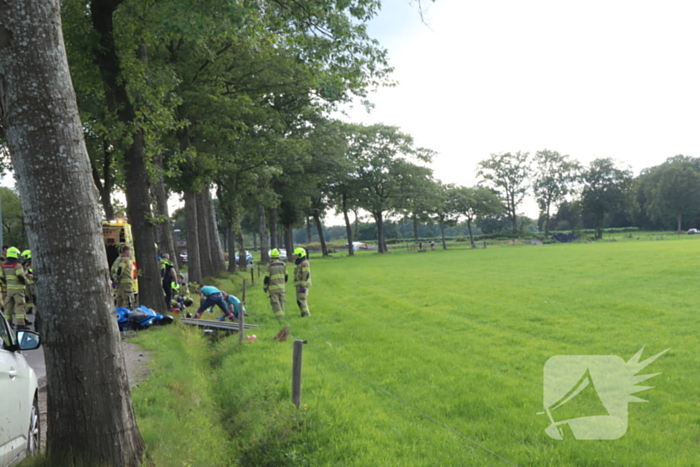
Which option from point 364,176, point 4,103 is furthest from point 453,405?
point 364,176

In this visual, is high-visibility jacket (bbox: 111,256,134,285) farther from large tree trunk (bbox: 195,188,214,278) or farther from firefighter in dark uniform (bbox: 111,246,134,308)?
large tree trunk (bbox: 195,188,214,278)

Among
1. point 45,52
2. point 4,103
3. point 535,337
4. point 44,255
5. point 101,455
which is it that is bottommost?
point 535,337

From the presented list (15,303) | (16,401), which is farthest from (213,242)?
(16,401)

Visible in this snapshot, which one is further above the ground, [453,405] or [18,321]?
[18,321]

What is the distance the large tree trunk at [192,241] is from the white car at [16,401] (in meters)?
16.7

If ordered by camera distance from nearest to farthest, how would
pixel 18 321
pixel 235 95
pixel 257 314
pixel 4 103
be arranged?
pixel 4 103
pixel 18 321
pixel 257 314
pixel 235 95

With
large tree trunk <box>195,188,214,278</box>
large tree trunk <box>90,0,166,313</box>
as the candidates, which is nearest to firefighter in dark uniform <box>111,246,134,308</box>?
large tree trunk <box>90,0,166,313</box>

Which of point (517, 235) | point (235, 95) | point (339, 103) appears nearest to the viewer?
point (235, 95)

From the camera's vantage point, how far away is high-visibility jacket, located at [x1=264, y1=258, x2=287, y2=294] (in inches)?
623

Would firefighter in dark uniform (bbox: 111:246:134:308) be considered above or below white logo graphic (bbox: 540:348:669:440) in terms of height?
above

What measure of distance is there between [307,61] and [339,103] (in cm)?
1410

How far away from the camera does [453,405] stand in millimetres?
7859

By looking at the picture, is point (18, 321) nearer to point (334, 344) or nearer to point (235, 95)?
point (334, 344)

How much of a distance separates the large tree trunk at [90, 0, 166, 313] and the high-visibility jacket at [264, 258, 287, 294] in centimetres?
283
